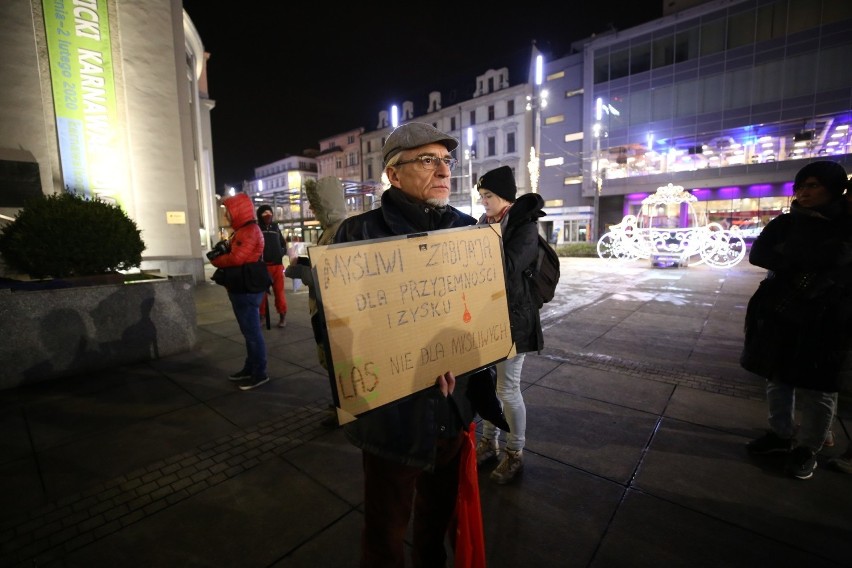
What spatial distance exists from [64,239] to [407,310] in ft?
19.1

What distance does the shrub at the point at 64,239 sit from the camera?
4.95m

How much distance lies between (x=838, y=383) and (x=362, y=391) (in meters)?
3.19

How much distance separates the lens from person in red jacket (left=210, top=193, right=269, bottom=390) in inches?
171

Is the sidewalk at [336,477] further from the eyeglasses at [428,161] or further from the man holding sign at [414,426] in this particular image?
the eyeglasses at [428,161]

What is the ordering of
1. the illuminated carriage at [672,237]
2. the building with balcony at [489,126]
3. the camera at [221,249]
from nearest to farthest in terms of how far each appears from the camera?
the camera at [221,249], the illuminated carriage at [672,237], the building with balcony at [489,126]

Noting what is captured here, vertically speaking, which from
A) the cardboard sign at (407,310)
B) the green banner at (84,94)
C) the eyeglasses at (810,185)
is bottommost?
the cardboard sign at (407,310)

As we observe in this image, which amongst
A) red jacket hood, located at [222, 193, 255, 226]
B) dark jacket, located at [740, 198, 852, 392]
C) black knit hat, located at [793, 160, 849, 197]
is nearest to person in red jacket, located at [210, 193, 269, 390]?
red jacket hood, located at [222, 193, 255, 226]

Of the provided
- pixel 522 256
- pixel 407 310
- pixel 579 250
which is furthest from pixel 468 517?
pixel 579 250

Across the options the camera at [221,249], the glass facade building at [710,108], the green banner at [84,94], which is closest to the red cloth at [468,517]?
the camera at [221,249]

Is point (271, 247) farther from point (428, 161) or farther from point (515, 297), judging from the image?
point (428, 161)

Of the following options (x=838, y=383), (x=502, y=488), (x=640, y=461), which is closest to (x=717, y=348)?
(x=838, y=383)

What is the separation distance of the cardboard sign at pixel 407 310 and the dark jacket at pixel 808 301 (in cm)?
230

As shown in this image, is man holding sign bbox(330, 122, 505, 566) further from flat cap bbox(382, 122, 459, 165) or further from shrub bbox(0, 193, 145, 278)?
shrub bbox(0, 193, 145, 278)

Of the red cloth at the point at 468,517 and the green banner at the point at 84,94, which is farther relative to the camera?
the green banner at the point at 84,94
